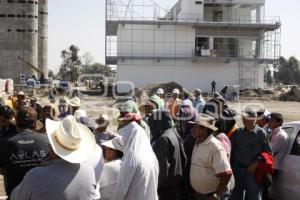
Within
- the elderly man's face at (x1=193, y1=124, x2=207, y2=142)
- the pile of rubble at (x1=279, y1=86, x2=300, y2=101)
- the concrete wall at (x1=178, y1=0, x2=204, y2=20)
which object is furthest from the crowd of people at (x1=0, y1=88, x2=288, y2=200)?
the concrete wall at (x1=178, y1=0, x2=204, y2=20)

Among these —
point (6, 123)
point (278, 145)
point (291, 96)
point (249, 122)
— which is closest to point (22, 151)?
point (6, 123)

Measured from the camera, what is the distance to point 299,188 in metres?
6.54

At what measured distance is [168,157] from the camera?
5574mm

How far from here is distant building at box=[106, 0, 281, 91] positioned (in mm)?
51844

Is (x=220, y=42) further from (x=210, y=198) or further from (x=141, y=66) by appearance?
(x=210, y=198)

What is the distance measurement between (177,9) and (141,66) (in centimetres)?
1104

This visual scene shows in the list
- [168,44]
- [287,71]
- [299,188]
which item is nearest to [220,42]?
[168,44]

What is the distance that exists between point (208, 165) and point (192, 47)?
47.6 meters

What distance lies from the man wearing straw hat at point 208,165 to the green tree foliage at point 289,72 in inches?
4345

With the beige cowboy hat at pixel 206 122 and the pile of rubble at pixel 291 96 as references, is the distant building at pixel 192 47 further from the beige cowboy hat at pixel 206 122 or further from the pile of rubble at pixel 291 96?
the beige cowboy hat at pixel 206 122

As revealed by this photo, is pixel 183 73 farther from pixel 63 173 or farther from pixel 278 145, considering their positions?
pixel 63 173

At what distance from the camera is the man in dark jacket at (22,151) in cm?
461

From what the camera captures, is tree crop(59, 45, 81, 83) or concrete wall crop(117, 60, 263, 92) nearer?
concrete wall crop(117, 60, 263, 92)

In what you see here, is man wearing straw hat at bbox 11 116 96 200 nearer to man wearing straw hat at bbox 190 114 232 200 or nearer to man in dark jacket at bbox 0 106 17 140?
man in dark jacket at bbox 0 106 17 140
